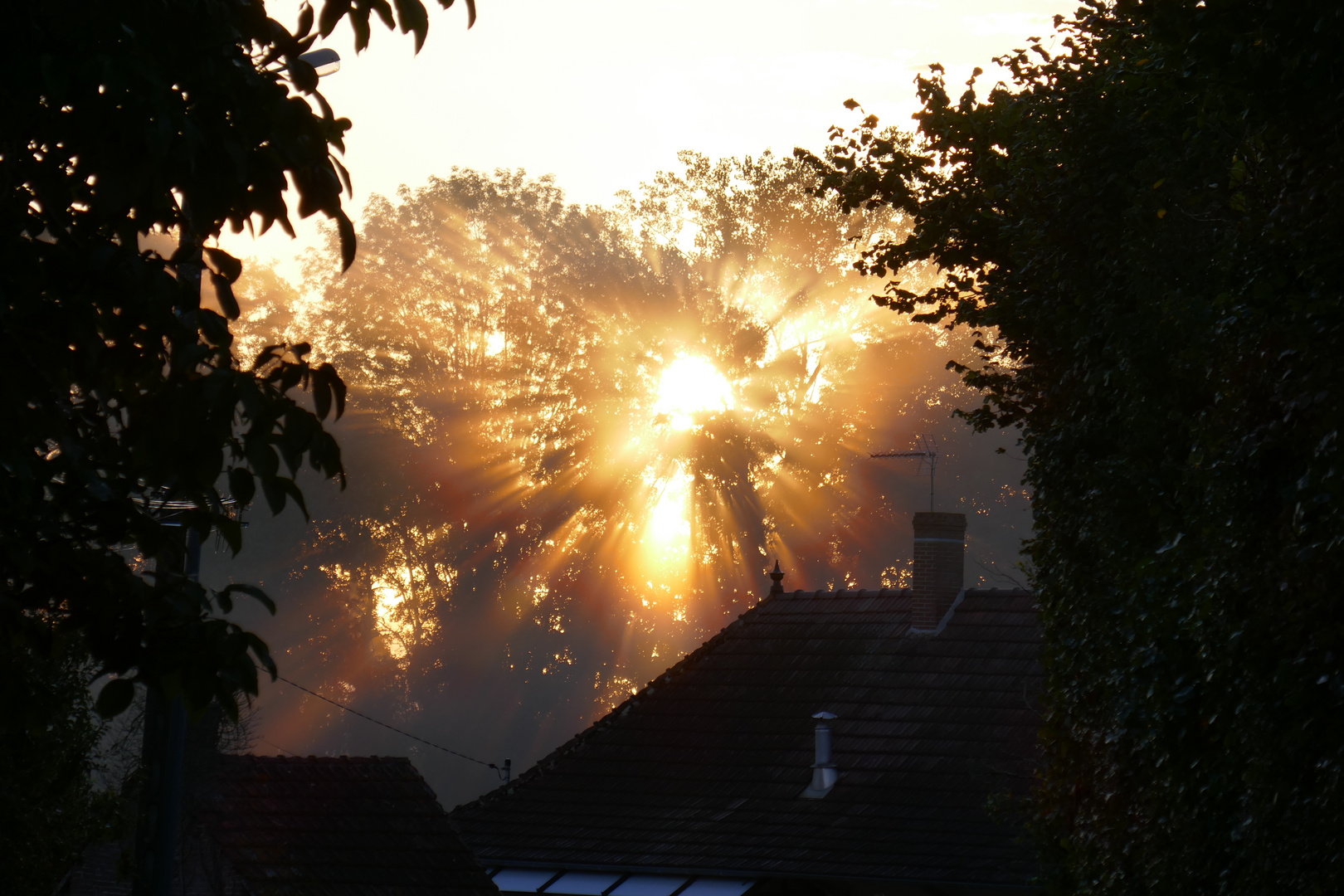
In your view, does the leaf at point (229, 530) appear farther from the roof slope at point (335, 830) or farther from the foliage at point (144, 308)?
the roof slope at point (335, 830)

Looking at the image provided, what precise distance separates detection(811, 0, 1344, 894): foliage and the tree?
165 inches

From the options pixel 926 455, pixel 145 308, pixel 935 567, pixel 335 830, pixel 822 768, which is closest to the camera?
pixel 145 308

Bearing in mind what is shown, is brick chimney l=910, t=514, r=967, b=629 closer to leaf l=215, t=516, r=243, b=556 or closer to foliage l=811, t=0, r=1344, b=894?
foliage l=811, t=0, r=1344, b=894

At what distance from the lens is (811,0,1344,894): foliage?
6.14 metres

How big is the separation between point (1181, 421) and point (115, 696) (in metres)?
6.61

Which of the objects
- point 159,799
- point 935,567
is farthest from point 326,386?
point 935,567

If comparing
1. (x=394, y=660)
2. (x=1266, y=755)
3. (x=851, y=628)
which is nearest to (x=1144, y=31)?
(x=1266, y=755)

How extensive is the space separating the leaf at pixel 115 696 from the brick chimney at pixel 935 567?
18195 mm

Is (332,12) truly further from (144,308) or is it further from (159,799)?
(159,799)

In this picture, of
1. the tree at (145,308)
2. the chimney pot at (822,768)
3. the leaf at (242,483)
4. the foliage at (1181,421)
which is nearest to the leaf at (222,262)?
the tree at (145,308)

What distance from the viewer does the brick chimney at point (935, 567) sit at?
71.2ft

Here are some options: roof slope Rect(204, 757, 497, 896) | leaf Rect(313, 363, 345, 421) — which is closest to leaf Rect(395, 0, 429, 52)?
leaf Rect(313, 363, 345, 421)

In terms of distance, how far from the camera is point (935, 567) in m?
21.8

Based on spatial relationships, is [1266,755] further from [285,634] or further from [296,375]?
[285,634]
